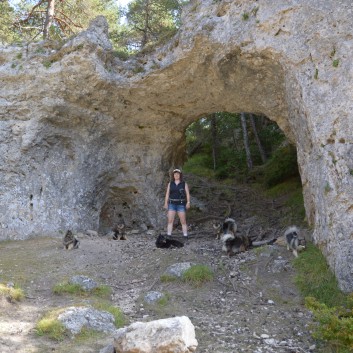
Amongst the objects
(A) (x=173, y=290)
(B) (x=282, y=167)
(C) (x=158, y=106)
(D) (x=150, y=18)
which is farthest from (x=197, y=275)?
(D) (x=150, y=18)

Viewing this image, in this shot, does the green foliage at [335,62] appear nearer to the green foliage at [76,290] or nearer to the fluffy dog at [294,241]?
the fluffy dog at [294,241]

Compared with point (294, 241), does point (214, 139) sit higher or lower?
higher

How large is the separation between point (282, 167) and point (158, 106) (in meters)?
5.43

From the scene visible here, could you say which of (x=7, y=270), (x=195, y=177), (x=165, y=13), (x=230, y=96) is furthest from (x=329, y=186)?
(x=165, y=13)

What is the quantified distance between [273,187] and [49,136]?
26.7 feet

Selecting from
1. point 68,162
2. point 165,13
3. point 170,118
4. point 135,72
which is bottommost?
point 68,162

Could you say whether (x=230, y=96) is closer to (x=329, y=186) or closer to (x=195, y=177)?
(x=329, y=186)

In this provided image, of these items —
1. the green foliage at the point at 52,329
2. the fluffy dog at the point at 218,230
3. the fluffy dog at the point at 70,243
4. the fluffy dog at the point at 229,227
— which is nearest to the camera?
the green foliage at the point at 52,329

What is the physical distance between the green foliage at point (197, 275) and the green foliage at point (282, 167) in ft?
27.5

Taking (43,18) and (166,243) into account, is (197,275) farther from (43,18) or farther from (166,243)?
(43,18)

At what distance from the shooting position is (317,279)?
7.13 m

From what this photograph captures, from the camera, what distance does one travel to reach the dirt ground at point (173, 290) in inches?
214

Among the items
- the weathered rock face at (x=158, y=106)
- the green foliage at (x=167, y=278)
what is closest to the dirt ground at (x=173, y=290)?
the green foliage at (x=167, y=278)

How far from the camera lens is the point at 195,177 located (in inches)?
722
